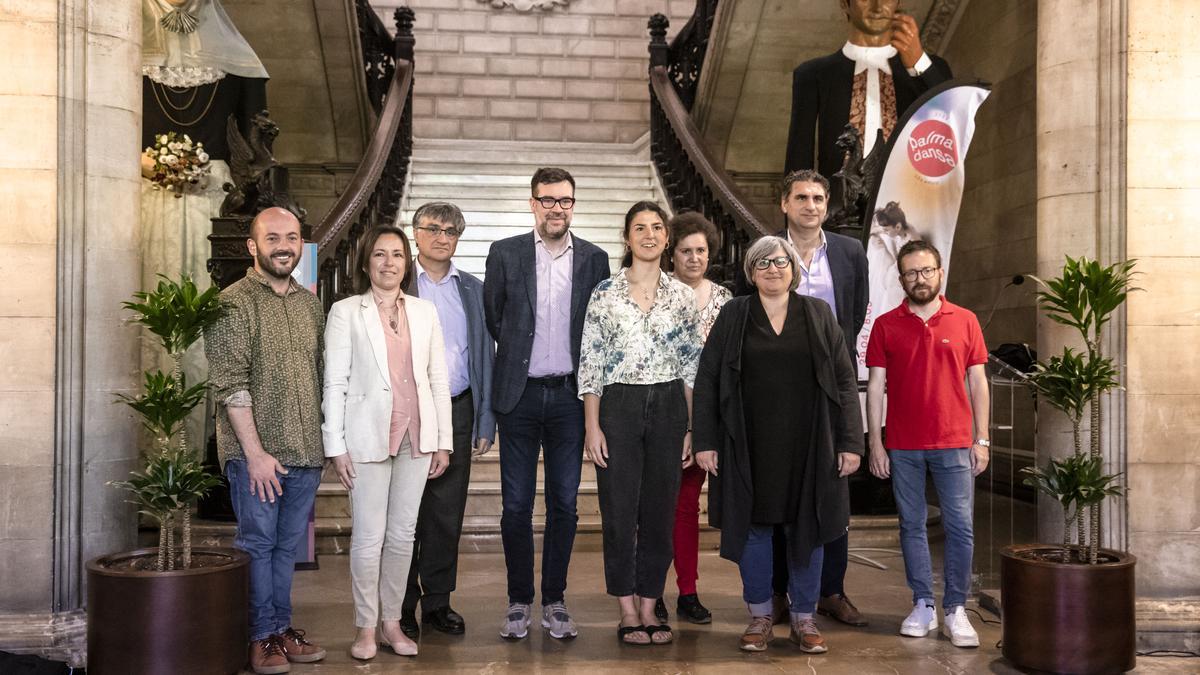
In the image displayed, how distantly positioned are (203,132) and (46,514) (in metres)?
3.44

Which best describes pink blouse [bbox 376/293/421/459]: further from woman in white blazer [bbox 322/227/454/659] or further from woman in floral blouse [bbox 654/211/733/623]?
woman in floral blouse [bbox 654/211/733/623]

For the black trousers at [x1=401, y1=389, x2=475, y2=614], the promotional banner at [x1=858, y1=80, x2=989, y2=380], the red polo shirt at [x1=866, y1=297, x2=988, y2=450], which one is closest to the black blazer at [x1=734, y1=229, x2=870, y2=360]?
the red polo shirt at [x1=866, y1=297, x2=988, y2=450]

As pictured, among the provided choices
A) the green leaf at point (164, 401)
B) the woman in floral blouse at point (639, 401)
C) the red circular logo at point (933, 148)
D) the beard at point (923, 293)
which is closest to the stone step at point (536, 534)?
the woman in floral blouse at point (639, 401)

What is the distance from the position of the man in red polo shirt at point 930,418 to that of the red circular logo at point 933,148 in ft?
3.92

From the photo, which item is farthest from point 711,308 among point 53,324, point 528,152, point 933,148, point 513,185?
point 528,152

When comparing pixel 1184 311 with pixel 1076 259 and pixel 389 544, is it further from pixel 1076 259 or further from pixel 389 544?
pixel 389 544

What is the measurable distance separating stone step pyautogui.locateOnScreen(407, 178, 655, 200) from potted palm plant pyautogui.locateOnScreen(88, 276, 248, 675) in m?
5.41

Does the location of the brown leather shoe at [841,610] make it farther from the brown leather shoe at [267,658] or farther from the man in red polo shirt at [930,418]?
the brown leather shoe at [267,658]

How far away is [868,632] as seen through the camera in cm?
414

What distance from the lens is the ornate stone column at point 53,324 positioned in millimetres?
3711

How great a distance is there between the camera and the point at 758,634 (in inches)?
152

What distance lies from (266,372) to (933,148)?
3.19 meters

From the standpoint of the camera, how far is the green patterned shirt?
3.50 metres

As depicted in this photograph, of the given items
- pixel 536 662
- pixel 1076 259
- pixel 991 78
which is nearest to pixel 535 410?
pixel 536 662
